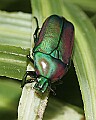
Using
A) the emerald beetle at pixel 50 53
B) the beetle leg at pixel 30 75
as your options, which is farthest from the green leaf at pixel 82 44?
the beetle leg at pixel 30 75

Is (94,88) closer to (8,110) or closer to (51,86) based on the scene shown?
(51,86)

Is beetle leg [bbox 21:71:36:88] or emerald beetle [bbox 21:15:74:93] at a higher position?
emerald beetle [bbox 21:15:74:93]

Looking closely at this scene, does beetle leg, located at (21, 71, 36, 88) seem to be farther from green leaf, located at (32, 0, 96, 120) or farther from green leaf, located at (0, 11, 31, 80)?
green leaf, located at (32, 0, 96, 120)

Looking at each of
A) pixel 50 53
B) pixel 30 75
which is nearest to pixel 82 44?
pixel 50 53

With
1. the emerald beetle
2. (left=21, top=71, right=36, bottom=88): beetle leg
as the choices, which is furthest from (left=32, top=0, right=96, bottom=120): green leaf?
(left=21, top=71, right=36, bottom=88): beetle leg

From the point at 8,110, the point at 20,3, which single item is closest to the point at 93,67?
the point at 8,110

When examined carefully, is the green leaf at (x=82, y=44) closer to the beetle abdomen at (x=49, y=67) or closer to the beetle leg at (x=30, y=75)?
the beetle abdomen at (x=49, y=67)

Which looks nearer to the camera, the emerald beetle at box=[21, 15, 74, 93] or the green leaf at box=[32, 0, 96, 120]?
the green leaf at box=[32, 0, 96, 120]
